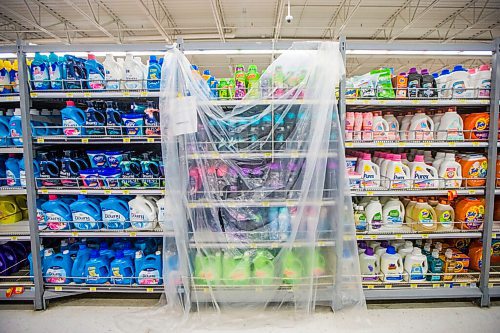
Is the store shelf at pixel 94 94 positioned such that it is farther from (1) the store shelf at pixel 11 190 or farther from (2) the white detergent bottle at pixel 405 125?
(2) the white detergent bottle at pixel 405 125

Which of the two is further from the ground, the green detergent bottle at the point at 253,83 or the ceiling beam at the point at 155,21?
the ceiling beam at the point at 155,21

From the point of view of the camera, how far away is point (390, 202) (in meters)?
2.51

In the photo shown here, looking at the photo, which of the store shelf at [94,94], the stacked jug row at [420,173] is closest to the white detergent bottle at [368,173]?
the stacked jug row at [420,173]

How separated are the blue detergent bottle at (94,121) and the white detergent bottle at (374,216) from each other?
96.9 inches

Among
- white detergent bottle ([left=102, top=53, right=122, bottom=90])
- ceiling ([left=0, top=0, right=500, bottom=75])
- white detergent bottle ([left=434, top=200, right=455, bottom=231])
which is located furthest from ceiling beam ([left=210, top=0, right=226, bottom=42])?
white detergent bottle ([left=434, top=200, right=455, bottom=231])

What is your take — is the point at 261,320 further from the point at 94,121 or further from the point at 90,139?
the point at 94,121

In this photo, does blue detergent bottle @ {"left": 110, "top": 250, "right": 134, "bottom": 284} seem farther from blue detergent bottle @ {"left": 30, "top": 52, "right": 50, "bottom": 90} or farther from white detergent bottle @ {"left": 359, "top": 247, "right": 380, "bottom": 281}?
white detergent bottle @ {"left": 359, "top": 247, "right": 380, "bottom": 281}

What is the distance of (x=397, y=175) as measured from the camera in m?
2.42

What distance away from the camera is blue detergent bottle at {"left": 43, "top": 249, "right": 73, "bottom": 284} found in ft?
8.06

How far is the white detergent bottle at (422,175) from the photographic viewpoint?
2.42 m

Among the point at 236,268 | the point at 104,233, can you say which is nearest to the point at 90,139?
the point at 104,233

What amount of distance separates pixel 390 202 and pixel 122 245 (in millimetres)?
2497

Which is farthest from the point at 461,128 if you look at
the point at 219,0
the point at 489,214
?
the point at 219,0

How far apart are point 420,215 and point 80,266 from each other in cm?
307
